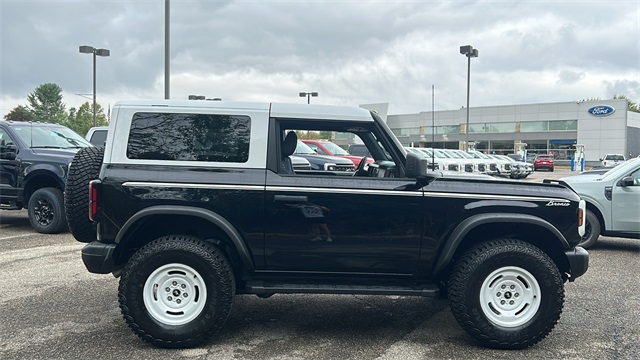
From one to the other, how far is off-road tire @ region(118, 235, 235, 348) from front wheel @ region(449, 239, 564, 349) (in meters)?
1.87

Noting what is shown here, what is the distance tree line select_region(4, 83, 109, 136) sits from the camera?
279ft

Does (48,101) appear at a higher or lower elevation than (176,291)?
higher

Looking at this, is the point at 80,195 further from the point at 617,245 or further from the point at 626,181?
the point at 617,245

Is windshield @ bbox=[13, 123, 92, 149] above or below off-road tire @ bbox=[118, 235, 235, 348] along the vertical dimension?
above

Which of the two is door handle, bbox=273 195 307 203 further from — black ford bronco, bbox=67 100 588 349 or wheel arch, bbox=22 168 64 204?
wheel arch, bbox=22 168 64 204

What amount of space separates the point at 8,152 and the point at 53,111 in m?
108

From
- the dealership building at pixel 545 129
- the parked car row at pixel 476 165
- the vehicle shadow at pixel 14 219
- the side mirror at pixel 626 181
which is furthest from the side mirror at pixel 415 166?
the dealership building at pixel 545 129

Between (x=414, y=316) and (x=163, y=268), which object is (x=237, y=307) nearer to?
(x=163, y=268)

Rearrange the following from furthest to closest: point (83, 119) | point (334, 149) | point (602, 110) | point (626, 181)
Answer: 1. point (83, 119)
2. point (602, 110)
3. point (334, 149)
4. point (626, 181)

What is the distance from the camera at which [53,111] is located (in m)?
104

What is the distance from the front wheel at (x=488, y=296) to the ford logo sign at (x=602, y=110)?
172ft

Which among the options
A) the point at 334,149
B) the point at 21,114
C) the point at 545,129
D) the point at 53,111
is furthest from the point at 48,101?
the point at 334,149

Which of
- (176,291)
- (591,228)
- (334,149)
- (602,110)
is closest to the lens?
(176,291)

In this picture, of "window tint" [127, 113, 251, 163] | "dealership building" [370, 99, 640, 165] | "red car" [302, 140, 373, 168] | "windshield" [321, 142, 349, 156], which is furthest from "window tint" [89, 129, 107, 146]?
"dealership building" [370, 99, 640, 165]
